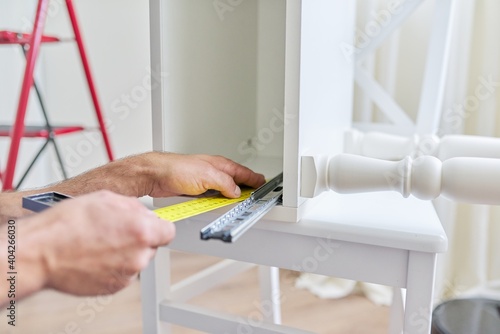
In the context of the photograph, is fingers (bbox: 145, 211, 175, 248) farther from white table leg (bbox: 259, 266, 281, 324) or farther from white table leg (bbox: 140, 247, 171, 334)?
white table leg (bbox: 259, 266, 281, 324)

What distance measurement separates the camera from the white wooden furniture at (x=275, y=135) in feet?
1.69

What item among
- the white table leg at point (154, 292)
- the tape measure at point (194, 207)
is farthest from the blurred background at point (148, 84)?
the tape measure at point (194, 207)

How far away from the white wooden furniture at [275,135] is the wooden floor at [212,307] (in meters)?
0.43

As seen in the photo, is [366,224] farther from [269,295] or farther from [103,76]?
[103,76]

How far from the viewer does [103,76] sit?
5.54 feet

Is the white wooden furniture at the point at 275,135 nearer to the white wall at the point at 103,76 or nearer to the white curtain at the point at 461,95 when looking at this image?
the white curtain at the point at 461,95

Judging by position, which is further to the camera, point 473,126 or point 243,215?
point 473,126

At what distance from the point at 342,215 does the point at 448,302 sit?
50cm

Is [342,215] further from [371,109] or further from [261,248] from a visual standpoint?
[371,109]

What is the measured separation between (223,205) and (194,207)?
4 cm

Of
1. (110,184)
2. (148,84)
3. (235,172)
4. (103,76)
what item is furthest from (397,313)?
(103,76)

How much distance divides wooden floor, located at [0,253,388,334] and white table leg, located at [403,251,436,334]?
2.42 feet

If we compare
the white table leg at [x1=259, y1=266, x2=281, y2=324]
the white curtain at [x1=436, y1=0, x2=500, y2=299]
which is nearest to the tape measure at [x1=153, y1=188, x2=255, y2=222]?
the white table leg at [x1=259, y1=266, x2=281, y2=324]

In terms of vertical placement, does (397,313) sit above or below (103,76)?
below
